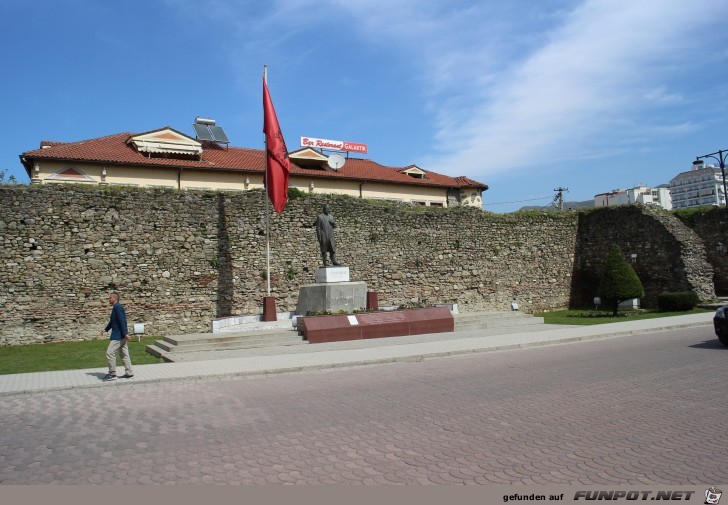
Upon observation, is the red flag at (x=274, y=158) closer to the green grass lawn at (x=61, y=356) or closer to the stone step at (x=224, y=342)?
the stone step at (x=224, y=342)

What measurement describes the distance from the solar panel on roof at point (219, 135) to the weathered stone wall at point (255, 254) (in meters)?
13.6

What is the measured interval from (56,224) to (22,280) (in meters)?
2.11

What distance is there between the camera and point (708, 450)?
534cm

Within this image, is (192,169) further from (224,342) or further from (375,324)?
(375,324)

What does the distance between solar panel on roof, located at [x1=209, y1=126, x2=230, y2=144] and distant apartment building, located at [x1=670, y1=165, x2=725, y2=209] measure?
142194 millimetres

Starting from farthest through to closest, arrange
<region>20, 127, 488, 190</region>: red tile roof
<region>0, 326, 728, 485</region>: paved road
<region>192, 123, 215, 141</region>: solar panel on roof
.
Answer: <region>192, 123, 215, 141</region>: solar panel on roof
<region>20, 127, 488, 190</region>: red tile roof
<region>0, 326, 728, 485</region>: paved road

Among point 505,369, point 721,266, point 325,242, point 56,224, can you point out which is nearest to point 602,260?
point 721,266

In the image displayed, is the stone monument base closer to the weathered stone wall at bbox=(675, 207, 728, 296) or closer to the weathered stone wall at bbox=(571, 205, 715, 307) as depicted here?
the weathered stone wall at bbox=(571, 205, 715, 307)

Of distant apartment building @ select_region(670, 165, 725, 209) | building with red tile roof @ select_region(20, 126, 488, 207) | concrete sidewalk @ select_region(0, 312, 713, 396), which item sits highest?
distant apartment building @ select_region(670, 165, 725, 209)

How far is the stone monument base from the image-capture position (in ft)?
59.6

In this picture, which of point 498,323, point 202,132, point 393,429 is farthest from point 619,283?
point 202,132

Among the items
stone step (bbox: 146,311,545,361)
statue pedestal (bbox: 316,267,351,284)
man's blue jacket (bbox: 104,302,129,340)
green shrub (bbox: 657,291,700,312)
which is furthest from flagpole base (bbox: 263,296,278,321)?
green shrub (bbox: 657,291,700,312)

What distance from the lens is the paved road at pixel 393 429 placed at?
503 centimetres

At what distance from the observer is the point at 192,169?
98.0 ft
